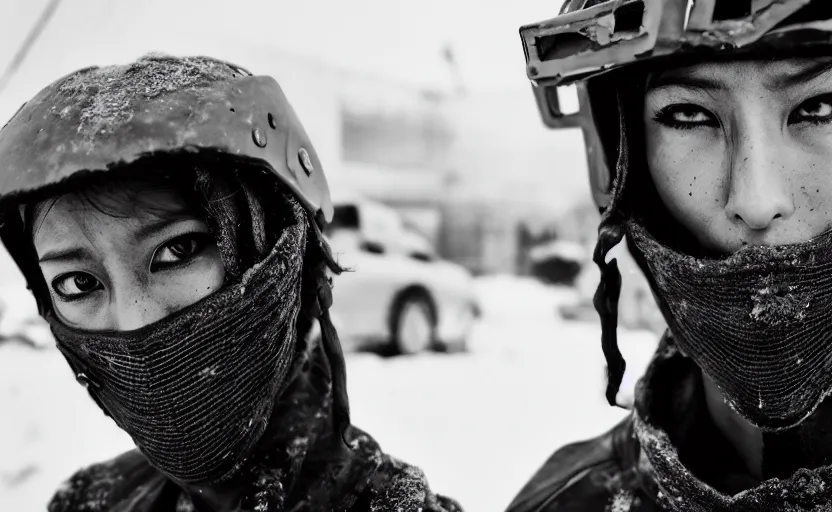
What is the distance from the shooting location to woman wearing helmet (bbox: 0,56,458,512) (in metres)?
2.01

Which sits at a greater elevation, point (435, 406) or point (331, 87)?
point (331, 87)

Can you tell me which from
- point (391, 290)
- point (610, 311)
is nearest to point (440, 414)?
point (391, 290)

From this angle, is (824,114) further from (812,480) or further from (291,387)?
(291,387)

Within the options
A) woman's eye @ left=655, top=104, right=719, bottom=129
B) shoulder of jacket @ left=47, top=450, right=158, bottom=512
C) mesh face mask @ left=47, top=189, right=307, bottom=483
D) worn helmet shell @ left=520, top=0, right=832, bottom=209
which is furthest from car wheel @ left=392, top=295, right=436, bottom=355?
woman's eye @ left=655, top=104, right=719, bottom=129

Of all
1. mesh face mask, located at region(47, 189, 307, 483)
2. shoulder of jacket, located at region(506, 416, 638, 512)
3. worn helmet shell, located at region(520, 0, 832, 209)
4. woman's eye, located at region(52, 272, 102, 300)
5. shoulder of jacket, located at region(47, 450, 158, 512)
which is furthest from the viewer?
shoulder of jacket, located at region(47, 450, 158, 512)

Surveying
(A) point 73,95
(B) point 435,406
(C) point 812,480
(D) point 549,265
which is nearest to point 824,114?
(C) point 812,480

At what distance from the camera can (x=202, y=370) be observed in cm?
207

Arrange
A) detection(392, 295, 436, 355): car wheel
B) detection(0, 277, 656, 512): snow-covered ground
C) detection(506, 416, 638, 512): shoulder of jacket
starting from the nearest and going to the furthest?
detection(506, 416, 638, 512): shoulder of jacket → detection(0, 277, 656, 512): snow-covered ground → detection(392, 295, 436, 355): car wheel

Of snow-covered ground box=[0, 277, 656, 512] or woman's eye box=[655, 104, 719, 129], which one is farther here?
snow-covered ground box=[0, 277, 656, 512]

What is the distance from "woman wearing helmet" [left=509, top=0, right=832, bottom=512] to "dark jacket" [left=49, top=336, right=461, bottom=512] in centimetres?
66

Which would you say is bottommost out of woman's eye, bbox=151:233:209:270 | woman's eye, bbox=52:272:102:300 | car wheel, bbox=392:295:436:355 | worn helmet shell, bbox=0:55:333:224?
car wheel, bbox=392:295:436:355

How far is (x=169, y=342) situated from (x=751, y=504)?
1557mm

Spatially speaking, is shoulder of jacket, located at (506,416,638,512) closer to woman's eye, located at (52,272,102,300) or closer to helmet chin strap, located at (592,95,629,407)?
helmet chin strap, located at (592,95,629,407)

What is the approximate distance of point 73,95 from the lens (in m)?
Result: 2.08
